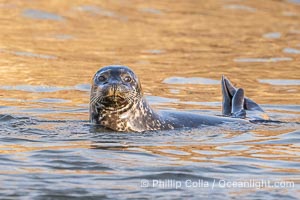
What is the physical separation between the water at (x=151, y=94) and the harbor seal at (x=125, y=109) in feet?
0.61

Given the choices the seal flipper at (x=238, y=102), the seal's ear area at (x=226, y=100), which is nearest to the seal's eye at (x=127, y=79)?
the seal flipper at (x=238, y=102)

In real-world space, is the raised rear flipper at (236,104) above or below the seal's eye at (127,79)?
below

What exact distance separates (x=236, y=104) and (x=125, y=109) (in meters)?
2.10

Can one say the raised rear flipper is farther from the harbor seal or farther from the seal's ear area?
the harbor seal

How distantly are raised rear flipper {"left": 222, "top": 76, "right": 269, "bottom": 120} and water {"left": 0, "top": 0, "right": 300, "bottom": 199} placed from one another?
0.24m

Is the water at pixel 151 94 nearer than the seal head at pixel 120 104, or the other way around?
the water at pixel 151 94

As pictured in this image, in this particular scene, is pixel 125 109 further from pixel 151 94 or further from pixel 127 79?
pixel 151 94

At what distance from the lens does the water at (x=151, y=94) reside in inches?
304

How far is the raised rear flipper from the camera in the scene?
38.1ft

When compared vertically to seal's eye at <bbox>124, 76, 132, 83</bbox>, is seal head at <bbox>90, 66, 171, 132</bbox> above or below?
below

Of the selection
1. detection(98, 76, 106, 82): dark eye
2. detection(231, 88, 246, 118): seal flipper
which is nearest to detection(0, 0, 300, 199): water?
detection(231, 88, 246, 118): seal flipper

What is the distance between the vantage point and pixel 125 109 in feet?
33.2

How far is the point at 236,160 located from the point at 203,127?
1798mm

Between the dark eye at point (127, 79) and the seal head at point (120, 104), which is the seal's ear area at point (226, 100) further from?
the dark eye at point (127, 79)
